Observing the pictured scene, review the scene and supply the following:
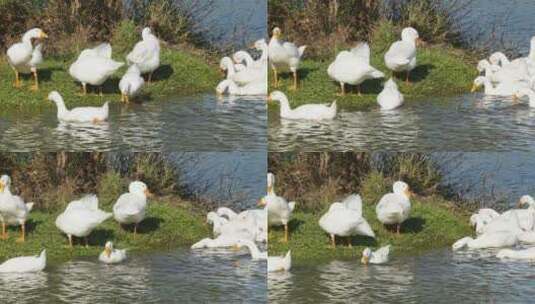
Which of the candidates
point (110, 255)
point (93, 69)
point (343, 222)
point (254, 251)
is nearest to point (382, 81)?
point (343, 222)

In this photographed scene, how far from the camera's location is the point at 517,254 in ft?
37.6

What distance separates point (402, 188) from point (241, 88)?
4.53 ft

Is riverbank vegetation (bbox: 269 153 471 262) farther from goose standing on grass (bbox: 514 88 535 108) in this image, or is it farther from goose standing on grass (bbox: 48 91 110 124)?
goose standing on grass (bbox: 48 91 110 124)

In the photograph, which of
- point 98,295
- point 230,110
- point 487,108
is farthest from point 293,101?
point 98,295

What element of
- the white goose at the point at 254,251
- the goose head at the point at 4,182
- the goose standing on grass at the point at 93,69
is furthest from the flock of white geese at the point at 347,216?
the goose head at the point at 4,182

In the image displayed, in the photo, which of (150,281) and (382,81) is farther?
(382,81)

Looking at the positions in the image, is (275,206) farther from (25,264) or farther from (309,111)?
(25,264)

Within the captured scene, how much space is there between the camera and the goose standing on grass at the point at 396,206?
11.9 metres

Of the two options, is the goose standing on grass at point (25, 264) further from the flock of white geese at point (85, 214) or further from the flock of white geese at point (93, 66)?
the flock of white geese at point (93, 66)

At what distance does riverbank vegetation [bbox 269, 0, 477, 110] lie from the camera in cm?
1214

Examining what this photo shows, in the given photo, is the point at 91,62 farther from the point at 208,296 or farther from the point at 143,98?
the point at 208,296

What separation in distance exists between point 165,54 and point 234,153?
4.14ft

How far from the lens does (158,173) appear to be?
12367 mm

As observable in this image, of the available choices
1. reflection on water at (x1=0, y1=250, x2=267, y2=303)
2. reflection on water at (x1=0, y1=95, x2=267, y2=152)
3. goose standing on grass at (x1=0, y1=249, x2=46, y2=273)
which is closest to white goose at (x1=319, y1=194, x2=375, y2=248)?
reflection on water at (x1=0, y1=250, x2=267, y2=303)
